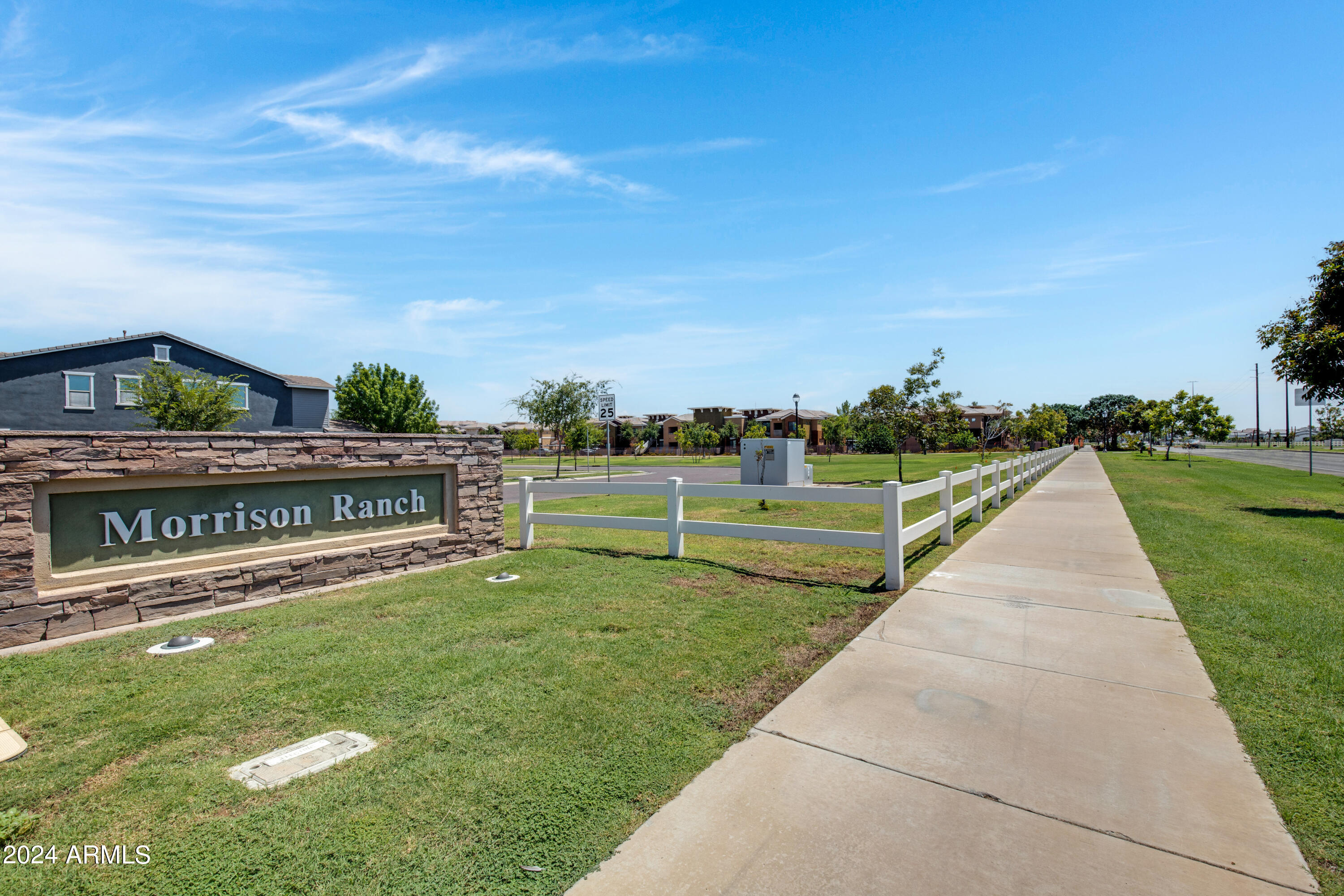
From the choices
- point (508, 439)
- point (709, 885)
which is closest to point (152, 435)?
point (709, 885)

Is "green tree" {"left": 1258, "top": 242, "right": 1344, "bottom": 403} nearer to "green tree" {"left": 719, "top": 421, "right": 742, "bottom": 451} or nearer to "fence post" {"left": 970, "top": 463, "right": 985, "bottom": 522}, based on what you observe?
"fence post" {"left": 970, "top": 463, "right": 985, "bottom": 522}

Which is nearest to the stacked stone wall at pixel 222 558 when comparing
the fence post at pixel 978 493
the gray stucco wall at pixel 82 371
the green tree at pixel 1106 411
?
the fence post at pixel 978 493

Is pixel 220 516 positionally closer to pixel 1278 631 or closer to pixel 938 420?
pixel 1278 631

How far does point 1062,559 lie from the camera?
8930 mm

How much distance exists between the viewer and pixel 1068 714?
414cm

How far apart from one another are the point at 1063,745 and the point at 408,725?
12.7 ft

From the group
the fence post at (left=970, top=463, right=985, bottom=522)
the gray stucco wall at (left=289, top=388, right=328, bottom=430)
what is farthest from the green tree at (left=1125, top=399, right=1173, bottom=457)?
the gray stucco wall at (left=289, top=388, right=328, bottom=430)

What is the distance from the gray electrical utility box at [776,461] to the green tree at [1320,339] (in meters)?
11.4

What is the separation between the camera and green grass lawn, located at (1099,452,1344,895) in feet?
10.5

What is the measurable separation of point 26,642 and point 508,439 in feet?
287

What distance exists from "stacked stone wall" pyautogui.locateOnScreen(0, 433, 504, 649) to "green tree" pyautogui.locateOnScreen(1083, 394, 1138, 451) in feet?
413

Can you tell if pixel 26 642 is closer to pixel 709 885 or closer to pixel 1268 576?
pixel 709 885

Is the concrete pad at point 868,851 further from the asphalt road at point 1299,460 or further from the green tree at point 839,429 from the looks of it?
the green tree at point 839,429

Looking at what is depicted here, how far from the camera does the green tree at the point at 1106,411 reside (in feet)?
373
